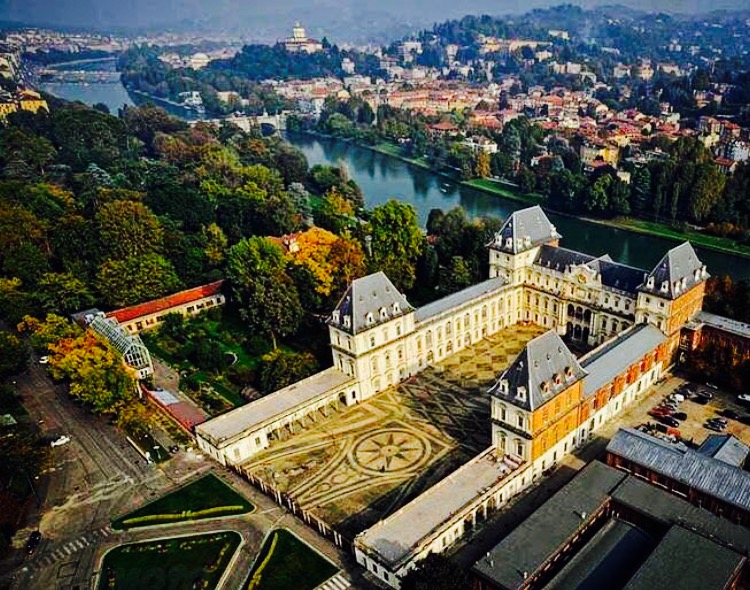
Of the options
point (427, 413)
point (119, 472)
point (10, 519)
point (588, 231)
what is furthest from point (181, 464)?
point (588, 231)

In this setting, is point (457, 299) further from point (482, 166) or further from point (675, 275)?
point (482, 166)

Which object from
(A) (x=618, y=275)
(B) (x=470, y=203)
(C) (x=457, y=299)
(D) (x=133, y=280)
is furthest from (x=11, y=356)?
(B) (x=470, y=203)

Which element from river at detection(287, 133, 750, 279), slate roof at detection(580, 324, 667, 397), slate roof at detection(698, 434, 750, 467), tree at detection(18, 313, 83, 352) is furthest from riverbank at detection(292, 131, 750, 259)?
tree at detection(18, 313, 83, 352)

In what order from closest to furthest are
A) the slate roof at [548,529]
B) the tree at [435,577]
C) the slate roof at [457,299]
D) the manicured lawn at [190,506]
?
the tree at [435,577], the slate roof at [548,529], the manicured lawn at [190,506], the slate roof at [457,299]

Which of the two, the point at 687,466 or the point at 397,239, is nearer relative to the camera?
the point at 687,466

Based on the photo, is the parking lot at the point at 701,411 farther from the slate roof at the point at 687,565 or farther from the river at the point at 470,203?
the river at the point at 470,203

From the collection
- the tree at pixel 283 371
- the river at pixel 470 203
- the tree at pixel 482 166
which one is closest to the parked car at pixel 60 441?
the tree at pixel 283 371

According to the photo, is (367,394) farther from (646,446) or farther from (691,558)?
(691,558)
